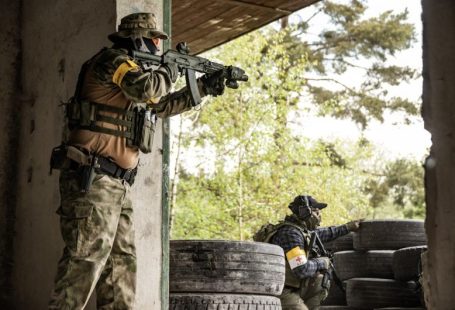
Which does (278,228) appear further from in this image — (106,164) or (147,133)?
(106,164)

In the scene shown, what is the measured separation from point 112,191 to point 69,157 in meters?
0.34

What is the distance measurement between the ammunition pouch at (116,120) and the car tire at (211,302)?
1.55 m

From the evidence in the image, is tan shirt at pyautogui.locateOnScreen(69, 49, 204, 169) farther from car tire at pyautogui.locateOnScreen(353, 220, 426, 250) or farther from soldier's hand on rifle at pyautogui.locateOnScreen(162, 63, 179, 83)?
car tire at pyautogui.locateOnScreen(353, 220, 426, 250)

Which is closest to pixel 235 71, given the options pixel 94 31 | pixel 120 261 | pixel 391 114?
pixel 94 31

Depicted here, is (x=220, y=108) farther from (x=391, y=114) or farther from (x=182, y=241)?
(x=182, y=241)

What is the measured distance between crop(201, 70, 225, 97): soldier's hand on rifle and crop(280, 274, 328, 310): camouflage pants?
3.46 meters

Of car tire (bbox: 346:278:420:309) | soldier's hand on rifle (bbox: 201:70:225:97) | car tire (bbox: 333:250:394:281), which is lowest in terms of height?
car tire (bbox: 346:278:420:309)

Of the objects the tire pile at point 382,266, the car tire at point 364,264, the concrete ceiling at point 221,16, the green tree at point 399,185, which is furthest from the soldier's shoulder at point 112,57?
the green tree at point 399,185

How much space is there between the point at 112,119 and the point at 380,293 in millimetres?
4897

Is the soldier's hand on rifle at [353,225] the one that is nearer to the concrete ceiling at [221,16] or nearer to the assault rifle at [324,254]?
the assault rifle at [324,254]

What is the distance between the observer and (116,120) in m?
4.77

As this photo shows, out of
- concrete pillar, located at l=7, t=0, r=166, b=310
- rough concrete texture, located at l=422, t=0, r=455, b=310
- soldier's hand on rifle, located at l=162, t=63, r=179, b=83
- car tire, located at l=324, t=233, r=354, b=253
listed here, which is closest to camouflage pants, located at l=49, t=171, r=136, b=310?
concrete pillar, located at l=7, t=0, r=166, b=310

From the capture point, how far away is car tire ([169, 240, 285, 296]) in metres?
5.99

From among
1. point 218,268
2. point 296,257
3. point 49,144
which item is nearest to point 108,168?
point 49,144
